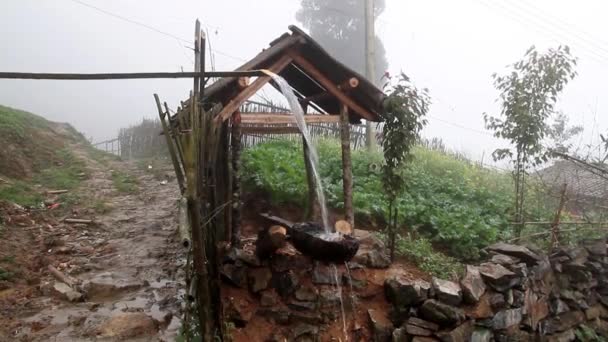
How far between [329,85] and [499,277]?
11.6ft

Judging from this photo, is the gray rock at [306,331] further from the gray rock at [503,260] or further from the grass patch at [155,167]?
the grass patch at [155,167]

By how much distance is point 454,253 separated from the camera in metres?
6.40

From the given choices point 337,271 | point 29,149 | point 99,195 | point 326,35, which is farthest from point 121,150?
point 337,271

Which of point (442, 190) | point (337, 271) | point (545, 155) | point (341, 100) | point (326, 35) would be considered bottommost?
point (337, 271)

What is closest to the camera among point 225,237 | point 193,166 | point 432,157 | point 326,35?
point 193,166

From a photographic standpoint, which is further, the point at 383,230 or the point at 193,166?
the point at 383,230

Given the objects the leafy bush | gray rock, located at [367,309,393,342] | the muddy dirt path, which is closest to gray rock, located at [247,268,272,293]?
the muddy dirt path

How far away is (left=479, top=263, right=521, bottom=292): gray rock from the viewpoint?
5211 millimetres

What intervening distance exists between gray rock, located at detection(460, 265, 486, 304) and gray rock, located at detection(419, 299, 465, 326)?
0.26m

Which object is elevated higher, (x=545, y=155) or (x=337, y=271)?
(x=545, y=155)

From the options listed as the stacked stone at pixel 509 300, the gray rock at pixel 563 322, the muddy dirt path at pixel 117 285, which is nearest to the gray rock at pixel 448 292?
the stacked stone at pixel 509 300

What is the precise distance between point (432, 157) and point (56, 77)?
10.6m

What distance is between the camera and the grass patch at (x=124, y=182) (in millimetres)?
11273

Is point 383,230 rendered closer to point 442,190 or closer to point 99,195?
point 442,190
